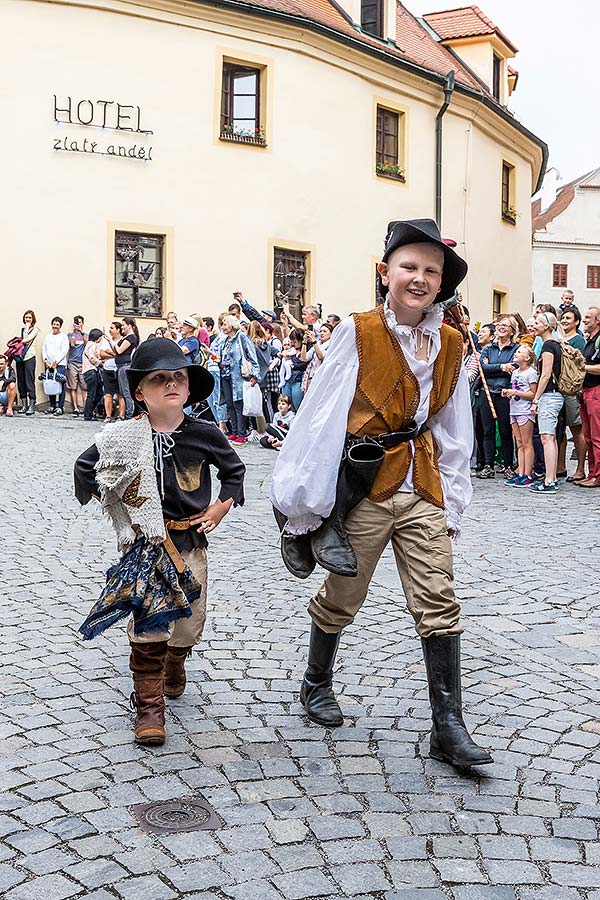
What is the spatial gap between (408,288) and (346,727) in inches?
68.3


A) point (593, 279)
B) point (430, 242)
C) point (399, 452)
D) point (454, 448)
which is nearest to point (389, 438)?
point (399, 452)

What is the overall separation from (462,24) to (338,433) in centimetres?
3141

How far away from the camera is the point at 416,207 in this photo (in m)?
27.4

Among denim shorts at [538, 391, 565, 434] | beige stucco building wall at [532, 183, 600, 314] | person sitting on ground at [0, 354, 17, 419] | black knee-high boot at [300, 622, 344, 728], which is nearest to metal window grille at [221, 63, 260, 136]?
person sitting on ground at [0, 354, 17, 419]

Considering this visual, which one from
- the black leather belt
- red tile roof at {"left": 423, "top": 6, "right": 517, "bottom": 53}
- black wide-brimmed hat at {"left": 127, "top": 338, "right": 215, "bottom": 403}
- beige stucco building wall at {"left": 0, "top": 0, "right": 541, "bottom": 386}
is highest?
red tile roof at {"left": 423, "top": 6, "right": 517, "bottom": 53}

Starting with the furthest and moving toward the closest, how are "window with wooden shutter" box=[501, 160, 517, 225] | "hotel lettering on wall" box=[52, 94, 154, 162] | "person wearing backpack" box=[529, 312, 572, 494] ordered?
"window with wooden shutter" box=[501, 160, 517, 225] < "hotel lettering on wall" box=[52, 94, 154, 162] < "person wearing backpack" box=[529, 312, 572, 494]

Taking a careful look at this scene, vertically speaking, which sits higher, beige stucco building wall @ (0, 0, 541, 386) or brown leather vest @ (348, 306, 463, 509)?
beige stucco building wall @ (0, 0, 541, 386)

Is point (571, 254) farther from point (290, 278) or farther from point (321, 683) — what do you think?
point (321, 683)

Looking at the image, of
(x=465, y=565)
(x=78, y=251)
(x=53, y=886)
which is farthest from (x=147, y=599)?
(x=78, y=251)

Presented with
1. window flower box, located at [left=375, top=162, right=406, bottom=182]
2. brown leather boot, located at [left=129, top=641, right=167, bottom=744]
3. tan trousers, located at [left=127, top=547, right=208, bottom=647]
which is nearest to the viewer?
brown leather boot, located at [left=129, top=641, right=167, bottom=744]

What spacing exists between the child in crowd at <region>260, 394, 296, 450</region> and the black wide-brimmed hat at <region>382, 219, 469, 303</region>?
453 inches

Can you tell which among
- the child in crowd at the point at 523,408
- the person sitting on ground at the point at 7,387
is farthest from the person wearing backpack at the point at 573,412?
the person sitting on ground at the point at 7,387

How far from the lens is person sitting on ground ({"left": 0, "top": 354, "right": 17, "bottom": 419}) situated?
20156mm

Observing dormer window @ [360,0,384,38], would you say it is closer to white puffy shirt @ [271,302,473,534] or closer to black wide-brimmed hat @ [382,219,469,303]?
black wide-brimmed hat @ [382,219,469,303]
